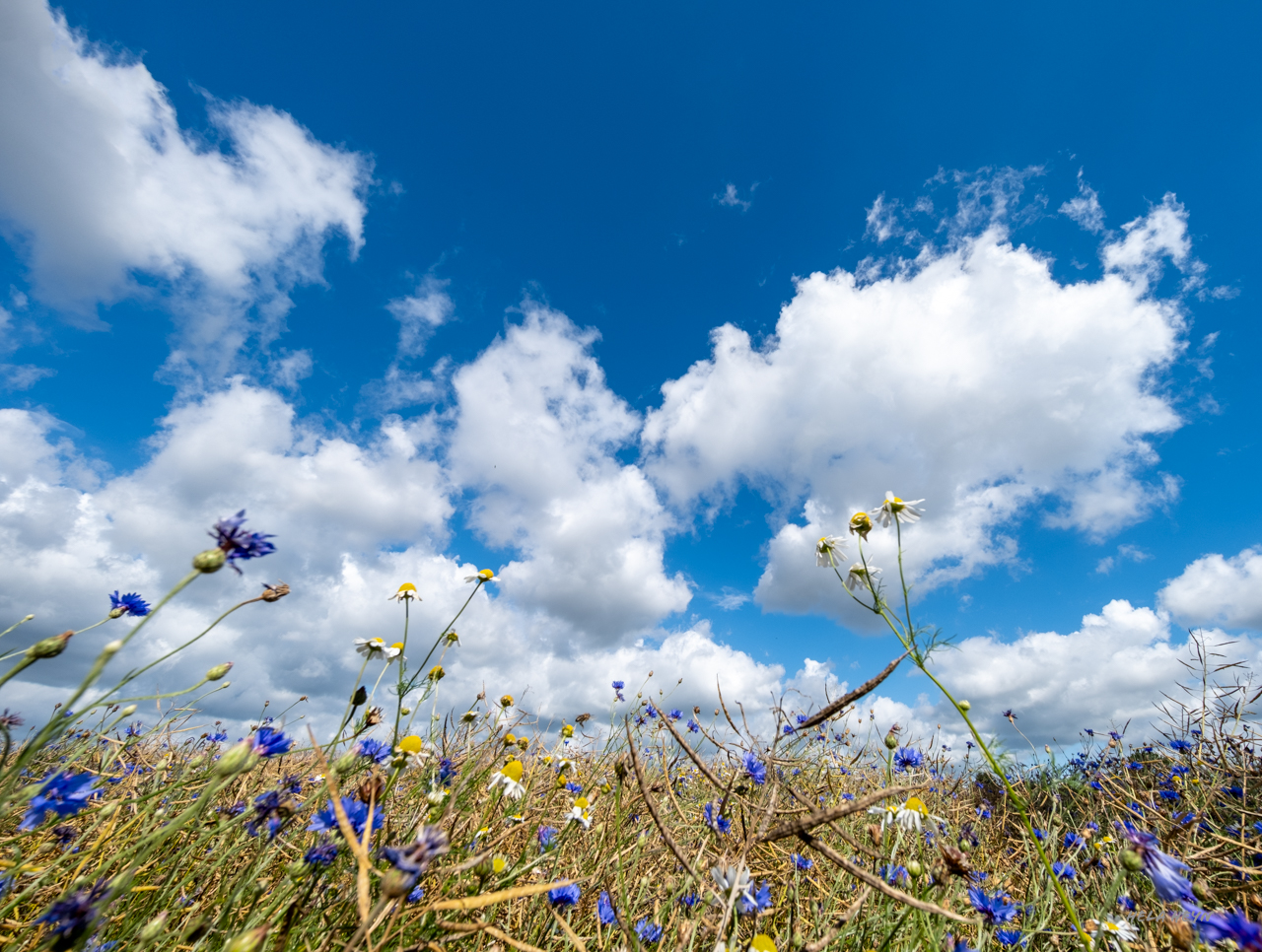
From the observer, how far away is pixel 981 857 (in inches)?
152

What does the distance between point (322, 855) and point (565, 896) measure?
3.50ft

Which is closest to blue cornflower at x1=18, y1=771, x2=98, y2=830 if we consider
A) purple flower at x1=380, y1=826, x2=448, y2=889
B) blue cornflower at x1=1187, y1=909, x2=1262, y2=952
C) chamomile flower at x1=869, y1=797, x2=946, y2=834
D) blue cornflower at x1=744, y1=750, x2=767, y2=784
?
purple flower at x1=380, y1=826, x2=448, y2=889

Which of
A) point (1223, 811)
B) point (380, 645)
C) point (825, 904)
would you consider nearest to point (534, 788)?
point (380, 645)

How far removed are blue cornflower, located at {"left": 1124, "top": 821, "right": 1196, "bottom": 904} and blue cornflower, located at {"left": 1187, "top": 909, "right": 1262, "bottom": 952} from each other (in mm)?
89

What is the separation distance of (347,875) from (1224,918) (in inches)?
99.9

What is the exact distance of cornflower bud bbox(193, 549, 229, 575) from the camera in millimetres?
1595

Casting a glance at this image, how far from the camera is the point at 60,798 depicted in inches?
79.8

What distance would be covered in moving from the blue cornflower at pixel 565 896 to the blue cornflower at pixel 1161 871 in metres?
1.96

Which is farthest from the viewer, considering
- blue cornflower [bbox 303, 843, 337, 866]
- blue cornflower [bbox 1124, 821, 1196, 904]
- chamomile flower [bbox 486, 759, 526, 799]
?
chamomile flower [bbox 486, 759, 526, 799]

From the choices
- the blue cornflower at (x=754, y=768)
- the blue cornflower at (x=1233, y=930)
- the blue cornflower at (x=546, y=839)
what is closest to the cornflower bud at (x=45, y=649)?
the blue cornflower at (x=546, y=839)

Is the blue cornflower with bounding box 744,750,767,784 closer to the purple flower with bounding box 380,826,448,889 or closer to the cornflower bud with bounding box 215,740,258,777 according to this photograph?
the purple flower with bounding box 380,826,448,889

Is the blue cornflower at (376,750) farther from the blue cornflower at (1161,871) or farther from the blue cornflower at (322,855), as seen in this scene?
the blue cornflower at (1161,871)

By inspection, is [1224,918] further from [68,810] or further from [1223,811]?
[1223,811]

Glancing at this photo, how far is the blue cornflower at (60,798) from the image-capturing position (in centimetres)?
196
